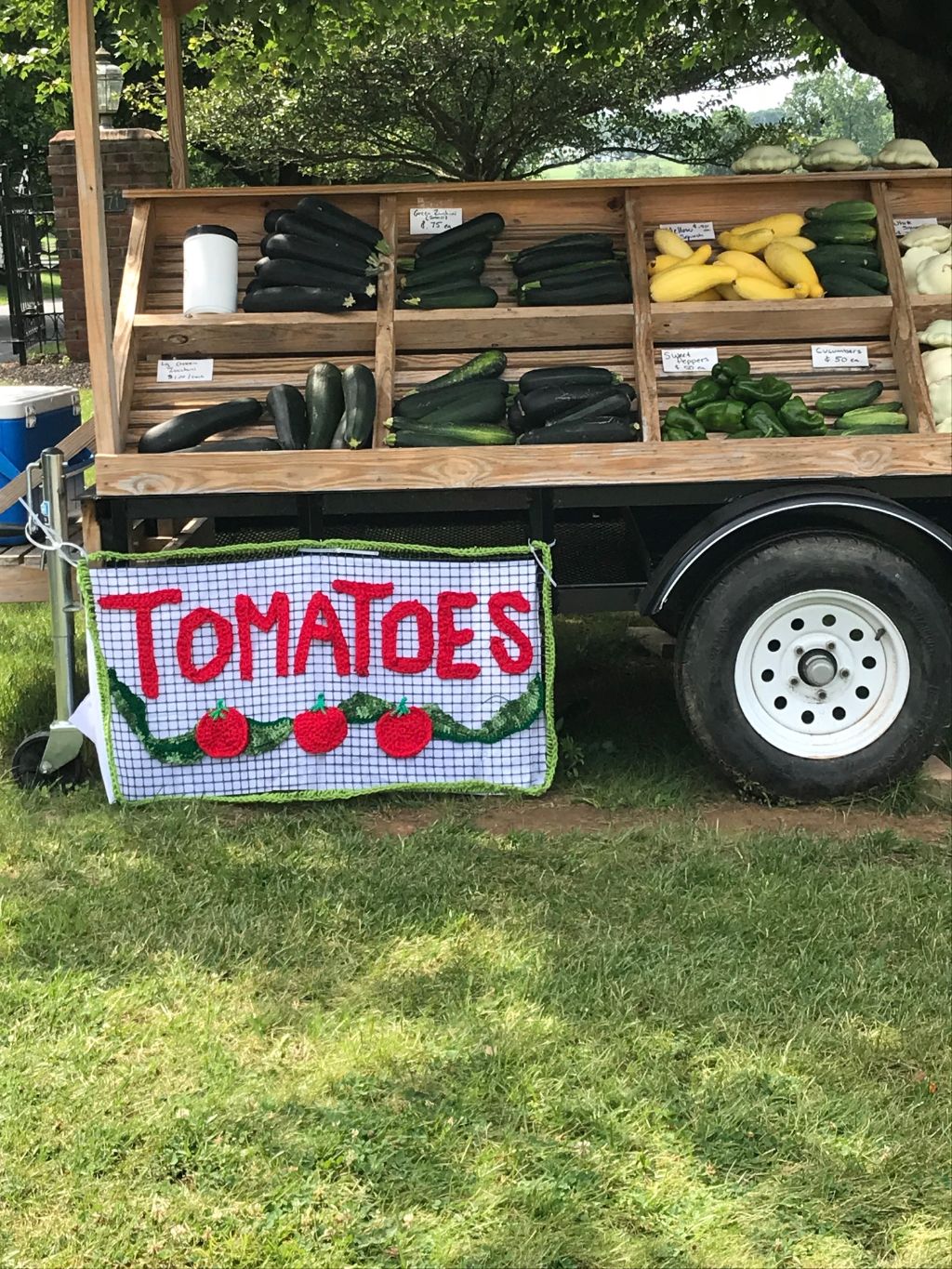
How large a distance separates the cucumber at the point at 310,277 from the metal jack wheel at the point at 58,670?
1.06 metres

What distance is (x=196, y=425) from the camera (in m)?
4.70

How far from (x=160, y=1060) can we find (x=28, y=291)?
697 inches

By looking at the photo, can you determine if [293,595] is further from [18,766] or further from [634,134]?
[634,134]

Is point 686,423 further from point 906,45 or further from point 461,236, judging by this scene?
point 906,45

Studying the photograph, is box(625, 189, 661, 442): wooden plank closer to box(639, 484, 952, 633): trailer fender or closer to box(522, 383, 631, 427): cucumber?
box(522, 383, 631, 427): cucumber

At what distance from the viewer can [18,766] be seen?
483 cm

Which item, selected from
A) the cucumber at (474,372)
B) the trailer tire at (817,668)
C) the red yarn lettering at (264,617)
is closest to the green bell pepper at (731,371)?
the trailer tire at (817,668)

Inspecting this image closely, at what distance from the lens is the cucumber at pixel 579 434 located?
456 centimetres

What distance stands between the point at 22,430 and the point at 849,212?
325 centimetres

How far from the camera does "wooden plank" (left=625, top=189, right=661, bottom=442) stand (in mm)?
4605

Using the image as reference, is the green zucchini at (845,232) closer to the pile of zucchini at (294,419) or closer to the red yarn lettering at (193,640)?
the pile of zucchini at (294,419)

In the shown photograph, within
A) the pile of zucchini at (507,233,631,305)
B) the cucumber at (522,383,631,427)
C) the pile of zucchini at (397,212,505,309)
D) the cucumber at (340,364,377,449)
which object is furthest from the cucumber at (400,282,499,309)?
the cucumber at (522,383,631,427)

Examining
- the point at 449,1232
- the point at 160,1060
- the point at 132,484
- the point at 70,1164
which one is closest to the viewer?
the point at 449,1232

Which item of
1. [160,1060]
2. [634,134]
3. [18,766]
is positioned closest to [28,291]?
[634,134]
